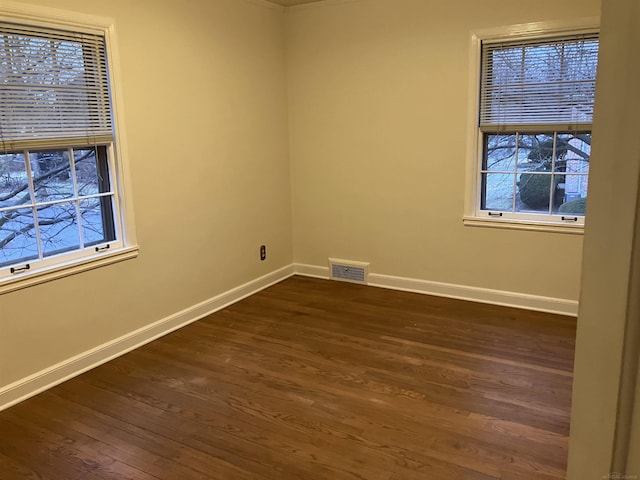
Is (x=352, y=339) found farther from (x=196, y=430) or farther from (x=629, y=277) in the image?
(x=629, y=277)

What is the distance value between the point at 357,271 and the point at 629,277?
4174mm

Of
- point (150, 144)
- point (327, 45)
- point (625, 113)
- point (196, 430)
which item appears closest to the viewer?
point (625, 113)

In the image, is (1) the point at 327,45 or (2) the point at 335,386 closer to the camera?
(2) the point at 335,386

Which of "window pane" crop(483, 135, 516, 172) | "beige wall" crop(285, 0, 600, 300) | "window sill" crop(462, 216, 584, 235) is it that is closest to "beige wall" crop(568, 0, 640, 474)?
"window sill" crop(462, 216, 584, 235)

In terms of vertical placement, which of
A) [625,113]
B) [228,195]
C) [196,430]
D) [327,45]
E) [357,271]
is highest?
[327,45]

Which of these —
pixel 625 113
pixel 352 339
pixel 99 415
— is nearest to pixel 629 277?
pixel 625 113

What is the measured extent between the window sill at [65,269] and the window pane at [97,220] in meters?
0.14

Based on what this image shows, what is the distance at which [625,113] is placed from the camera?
1.79 feet

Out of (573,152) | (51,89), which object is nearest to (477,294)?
(573,152)

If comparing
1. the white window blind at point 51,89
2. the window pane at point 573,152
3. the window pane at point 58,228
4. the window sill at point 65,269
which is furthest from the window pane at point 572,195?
the window pane at point 58,228

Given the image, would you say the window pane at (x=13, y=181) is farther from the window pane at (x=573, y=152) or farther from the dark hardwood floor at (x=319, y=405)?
the window pane at (x=573, y=152)

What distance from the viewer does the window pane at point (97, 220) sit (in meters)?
3.22

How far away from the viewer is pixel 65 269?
3.02 meters

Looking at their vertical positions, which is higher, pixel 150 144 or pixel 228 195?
pixel 150 144
